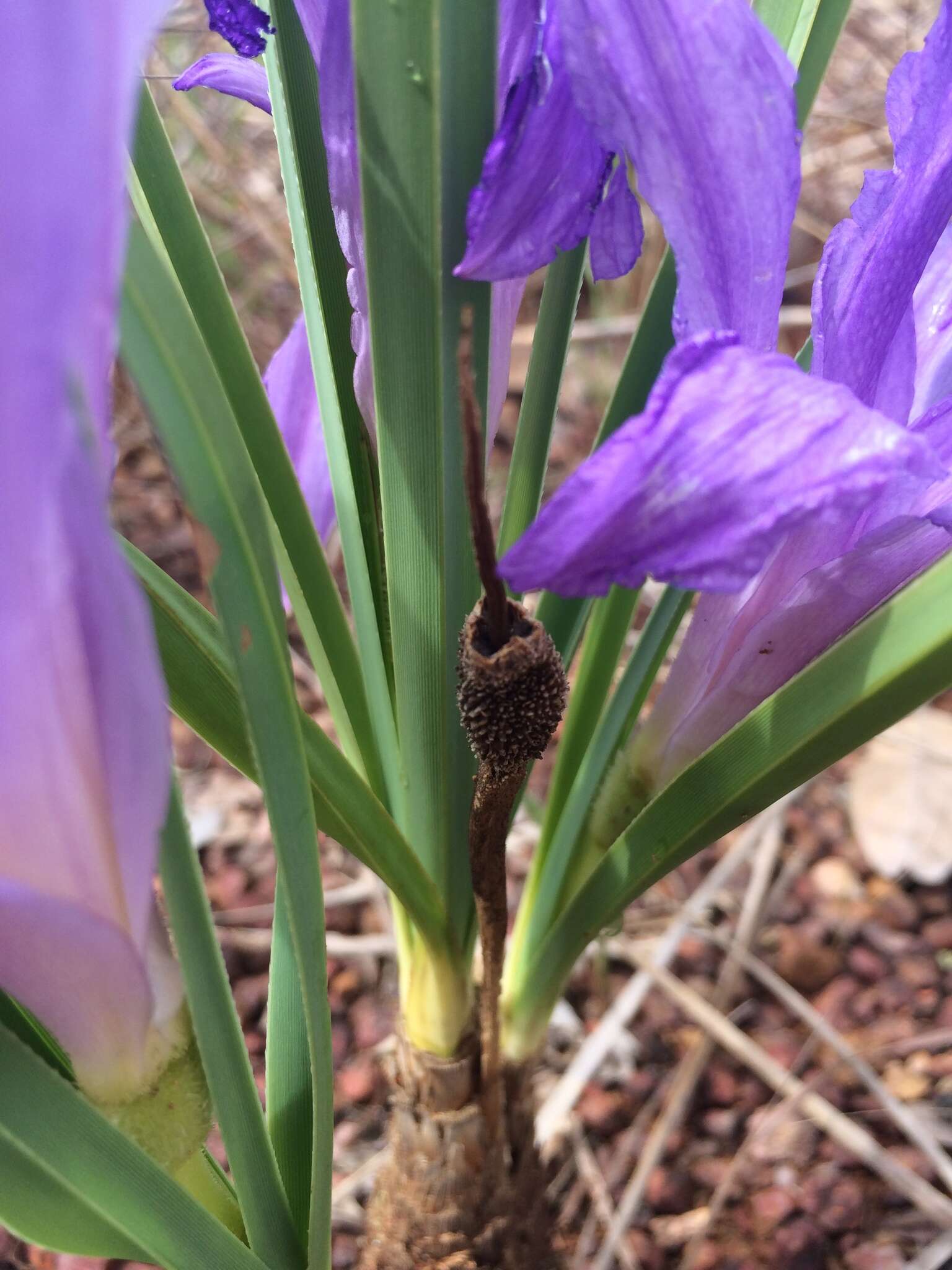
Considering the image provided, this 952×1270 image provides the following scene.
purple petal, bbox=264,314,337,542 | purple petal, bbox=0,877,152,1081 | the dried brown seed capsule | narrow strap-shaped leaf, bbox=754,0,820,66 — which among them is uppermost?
narrow strap-shaped leaf, bbox=754,0,820,66

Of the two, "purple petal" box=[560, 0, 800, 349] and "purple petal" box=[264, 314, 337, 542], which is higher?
"purple petal" box=[560, 0, 800, 349]

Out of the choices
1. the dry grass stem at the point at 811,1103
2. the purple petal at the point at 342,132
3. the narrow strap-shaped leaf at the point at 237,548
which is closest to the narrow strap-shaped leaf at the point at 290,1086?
the narrow strap-shaped leaf at the point at 237,548

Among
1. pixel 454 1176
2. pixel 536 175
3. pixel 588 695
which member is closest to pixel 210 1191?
pixel 454 1176

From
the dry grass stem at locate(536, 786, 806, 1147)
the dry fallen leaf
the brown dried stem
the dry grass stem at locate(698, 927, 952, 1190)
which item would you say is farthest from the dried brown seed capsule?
the dry fallen leaf

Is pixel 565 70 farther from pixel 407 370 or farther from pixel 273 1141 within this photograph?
pixel 273 1141

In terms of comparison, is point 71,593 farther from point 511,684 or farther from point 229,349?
point 229,349

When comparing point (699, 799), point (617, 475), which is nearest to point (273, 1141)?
point (699, 799)

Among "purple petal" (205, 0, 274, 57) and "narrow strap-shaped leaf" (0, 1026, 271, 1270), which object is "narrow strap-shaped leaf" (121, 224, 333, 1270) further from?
"purple petal" (205, 0, 274, 57)
